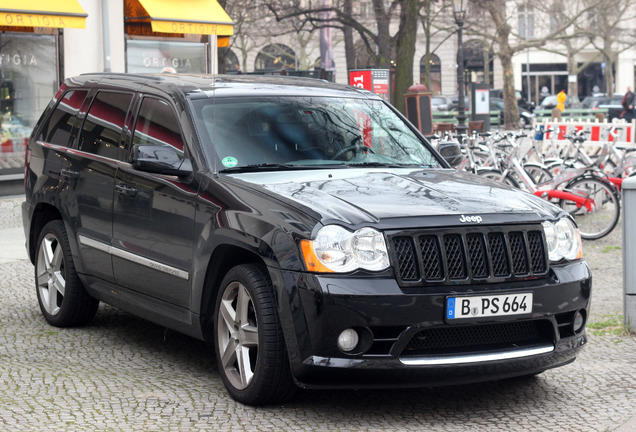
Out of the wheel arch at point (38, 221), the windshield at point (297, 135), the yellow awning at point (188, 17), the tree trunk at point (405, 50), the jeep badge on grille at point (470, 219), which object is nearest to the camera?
the jeep badge on grille at point (470, 219)

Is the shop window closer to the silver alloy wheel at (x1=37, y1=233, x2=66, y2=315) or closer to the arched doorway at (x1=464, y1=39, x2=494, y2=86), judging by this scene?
the silver alloy wheel at (x1=37, y1=233, x2=66, y2=315)

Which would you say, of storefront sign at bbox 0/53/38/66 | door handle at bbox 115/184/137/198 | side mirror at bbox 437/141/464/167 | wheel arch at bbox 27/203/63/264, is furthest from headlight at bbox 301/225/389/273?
storefront sign at bbox 0/53/38/66

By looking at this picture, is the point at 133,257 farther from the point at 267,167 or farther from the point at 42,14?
the point at 42,14

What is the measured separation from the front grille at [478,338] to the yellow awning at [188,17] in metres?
15.5

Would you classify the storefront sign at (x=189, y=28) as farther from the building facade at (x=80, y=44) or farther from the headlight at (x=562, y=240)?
the headlight at (x=562, y=240)

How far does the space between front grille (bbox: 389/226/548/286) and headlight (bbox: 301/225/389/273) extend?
8cm

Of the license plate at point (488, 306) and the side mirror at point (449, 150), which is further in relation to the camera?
the side mirror at point (449, 150)

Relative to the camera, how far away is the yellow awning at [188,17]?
19672mm

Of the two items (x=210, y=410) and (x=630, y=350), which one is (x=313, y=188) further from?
(x=630, y=350)

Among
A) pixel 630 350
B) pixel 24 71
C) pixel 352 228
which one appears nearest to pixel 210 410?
pixel 352 228

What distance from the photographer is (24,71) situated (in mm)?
18141

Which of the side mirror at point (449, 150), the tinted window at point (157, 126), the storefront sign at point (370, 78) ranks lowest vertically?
the side mirror at point (449, 150)

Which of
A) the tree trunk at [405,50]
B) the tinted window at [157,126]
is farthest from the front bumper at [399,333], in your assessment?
the tree trunk at [405,50]

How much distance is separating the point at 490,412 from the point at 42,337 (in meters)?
3.17
